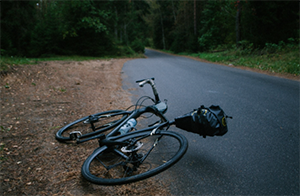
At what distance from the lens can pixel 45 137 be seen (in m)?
3.53

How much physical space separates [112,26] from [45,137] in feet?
77.6

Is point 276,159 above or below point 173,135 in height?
below

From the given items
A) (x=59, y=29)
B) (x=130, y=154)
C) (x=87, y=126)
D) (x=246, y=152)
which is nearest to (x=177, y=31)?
(x=59, y=29)

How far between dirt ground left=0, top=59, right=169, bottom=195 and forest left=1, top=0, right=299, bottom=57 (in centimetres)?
1159

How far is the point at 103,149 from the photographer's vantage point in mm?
2578

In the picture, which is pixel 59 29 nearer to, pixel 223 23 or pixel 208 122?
pixel 223 23

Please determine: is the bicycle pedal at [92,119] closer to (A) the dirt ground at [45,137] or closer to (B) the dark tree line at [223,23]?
(A) the dirt ground at [45,137]

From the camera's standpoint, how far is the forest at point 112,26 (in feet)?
43.3

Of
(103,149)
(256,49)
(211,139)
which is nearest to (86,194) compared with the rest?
(103,149)

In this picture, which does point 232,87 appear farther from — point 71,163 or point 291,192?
point 71,163

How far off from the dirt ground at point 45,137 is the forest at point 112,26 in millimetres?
11590

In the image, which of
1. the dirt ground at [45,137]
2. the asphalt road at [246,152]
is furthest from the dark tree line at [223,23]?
the dirt ground at [45,137]

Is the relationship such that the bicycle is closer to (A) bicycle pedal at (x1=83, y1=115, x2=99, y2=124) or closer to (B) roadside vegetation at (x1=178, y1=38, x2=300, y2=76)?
(A) bicycle pedal at (x1=83, y1=115, x2=99, y2=124)

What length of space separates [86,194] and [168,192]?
3.01 feet
